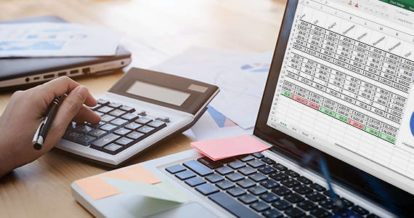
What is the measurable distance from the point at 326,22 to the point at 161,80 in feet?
1.16

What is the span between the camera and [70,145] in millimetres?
788

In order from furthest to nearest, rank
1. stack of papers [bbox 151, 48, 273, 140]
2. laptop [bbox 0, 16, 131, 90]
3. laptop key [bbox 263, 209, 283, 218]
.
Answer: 1. laptop [bbox 0, 16, 131, 90]
2. stack of papers [bbox 151, 48, 273, 140]
3. laptop key [bbox 263, 209, 283, 218]

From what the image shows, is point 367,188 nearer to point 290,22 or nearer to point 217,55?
point 290,22

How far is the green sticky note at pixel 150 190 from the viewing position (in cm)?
63

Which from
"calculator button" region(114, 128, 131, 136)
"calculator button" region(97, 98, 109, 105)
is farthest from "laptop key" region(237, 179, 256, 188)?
"calculator button" region(97, 98, 109, 105)

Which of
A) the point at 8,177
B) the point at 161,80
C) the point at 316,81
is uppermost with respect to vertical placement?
the point at 316,81

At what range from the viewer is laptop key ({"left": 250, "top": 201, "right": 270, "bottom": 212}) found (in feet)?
2.05

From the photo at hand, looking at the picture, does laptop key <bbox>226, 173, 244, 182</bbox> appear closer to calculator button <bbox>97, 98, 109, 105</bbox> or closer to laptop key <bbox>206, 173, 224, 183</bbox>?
laptop key <bbox>206, 173, 224, 183</bbox>

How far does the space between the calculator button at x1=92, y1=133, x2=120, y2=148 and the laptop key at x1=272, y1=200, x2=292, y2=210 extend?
281mm

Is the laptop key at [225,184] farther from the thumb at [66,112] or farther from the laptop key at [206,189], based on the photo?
the thumb at [66,112]

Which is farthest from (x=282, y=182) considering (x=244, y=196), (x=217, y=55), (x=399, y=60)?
(x=217, y=55)

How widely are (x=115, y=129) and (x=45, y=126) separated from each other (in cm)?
11

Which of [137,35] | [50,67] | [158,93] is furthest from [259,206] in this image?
[137,35]

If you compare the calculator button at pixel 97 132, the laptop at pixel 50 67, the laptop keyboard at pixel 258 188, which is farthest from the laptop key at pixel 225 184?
the laptop at pixel 50 67
